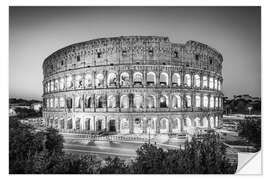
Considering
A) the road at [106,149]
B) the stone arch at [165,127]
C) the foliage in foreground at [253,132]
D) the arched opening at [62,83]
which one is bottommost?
the road at [106,149]

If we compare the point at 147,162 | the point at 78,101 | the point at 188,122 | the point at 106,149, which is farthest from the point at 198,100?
the point at 78,101

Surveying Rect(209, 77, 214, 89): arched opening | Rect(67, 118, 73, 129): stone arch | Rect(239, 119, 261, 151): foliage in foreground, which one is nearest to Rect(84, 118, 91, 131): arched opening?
Rect(67, 118, 73, 129): stone arch

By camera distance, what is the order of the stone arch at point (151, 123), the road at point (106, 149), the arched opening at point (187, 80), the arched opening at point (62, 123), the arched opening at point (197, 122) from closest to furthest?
the road at point (106, 149), the stone arch at point (151, 123), the arched opening at point (197, 122), the arched opening at point (187, 80), the arched opening at point (62, 123)

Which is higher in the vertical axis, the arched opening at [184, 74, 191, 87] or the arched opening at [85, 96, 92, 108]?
the arched opening at [184, 74, 191, 87]

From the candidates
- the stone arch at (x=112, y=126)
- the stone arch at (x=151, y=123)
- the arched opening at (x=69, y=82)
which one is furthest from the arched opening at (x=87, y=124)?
the stone arch at (x=151, y=123)

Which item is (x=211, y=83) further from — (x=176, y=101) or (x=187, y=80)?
(x=176, y=101)

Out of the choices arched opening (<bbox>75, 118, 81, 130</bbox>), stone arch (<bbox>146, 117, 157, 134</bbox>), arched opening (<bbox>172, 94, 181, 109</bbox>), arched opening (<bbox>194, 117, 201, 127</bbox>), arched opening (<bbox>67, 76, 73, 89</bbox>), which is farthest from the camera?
arched opening (<bbox>67, 76, 73, 89</bbox>)

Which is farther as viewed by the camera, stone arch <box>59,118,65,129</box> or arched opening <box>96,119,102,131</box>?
stone arch <box>59,118,65,129</box>

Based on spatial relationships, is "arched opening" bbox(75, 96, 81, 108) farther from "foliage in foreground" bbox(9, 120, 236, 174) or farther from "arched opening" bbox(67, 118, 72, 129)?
"foliage in foreground" bbox(9, 120, 236, 174)

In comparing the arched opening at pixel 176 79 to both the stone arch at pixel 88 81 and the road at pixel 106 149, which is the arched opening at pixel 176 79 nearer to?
the road at pixel 106 149
